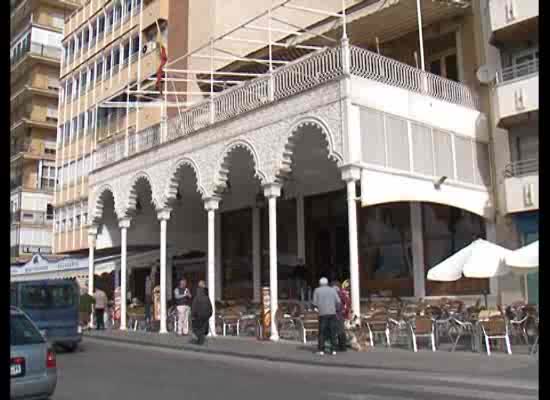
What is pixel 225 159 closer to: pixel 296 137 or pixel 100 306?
pixel 296 137

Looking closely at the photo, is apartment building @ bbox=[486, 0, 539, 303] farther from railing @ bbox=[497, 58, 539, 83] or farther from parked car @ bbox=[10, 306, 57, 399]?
parked car @ bbox=[10, 306, 57, 399]

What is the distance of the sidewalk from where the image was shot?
11.6m

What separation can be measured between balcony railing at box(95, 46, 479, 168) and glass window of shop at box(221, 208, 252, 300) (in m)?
6.30

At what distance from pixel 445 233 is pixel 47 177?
43013 millimetres

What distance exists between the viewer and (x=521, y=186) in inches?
752

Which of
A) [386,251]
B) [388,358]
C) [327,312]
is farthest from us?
[386,251]

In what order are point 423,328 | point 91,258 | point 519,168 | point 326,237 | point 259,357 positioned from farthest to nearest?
point 91,258
point 326,237
point 519,168
point 259,357
point 423,328

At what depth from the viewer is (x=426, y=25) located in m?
22.0

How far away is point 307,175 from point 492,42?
7.85 m

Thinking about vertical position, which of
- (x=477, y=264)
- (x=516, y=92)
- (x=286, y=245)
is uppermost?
(x=516, y=92)

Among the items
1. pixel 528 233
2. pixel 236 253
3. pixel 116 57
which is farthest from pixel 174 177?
pixel 116 57

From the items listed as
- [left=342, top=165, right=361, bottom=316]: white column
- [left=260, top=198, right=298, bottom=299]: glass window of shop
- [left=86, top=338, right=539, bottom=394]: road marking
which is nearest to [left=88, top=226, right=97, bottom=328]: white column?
[left=260, top=198, right=298, bottom=299]: glass window of shop

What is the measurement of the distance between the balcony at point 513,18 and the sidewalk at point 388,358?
10.6m
